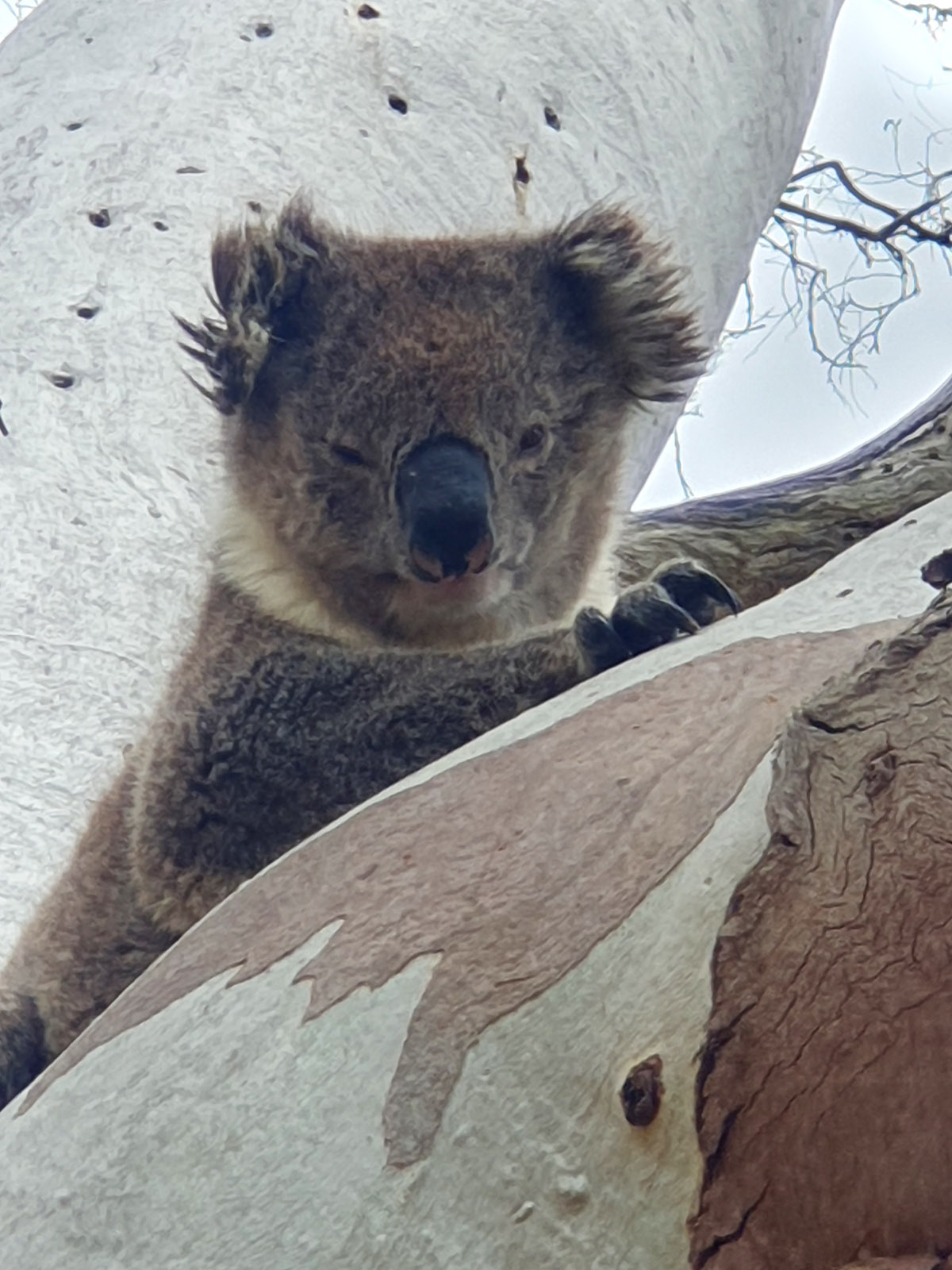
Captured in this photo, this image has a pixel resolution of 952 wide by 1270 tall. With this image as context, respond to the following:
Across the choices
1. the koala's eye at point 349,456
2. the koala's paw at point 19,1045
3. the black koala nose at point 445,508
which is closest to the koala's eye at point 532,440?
the black koala nose at point 445,508

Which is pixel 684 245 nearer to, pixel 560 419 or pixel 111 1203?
pixel 560 419

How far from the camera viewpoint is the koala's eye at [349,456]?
277cm

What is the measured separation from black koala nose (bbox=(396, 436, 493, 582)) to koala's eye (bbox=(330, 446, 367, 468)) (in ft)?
0.41

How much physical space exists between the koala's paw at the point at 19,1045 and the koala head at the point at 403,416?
0.82 meters

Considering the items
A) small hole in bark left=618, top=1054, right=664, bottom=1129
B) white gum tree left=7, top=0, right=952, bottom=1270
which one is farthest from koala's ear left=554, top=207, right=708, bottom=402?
small hole in bark left=618, top=1054, right=664, bottom=1129

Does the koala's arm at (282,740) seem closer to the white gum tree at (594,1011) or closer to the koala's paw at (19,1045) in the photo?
the koala's paw at (19,1045)

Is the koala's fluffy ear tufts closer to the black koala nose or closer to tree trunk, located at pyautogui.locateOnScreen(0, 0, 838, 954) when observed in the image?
tree trunk, located at pyautogui.locateOnScreen(0, 0, 838, 954)

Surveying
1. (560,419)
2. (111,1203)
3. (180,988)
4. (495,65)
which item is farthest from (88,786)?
(495,65)

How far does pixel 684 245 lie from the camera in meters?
3.66

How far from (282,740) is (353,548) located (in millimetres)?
375

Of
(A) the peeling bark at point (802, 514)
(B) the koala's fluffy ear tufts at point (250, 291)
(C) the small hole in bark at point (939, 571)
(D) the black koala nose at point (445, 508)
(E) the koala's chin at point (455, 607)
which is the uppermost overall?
(B) the koala's fluffy ear tufts at point (250, 291)

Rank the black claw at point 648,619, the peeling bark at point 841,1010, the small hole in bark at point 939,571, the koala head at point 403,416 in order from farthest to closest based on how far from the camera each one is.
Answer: the koala head at point 403,416, the black claw at point 648,619, the small hole in bark at point 939,571, the peeling bark at point 841,1010

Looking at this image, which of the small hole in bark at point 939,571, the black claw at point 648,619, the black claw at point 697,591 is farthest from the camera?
the black claw at point 697,591

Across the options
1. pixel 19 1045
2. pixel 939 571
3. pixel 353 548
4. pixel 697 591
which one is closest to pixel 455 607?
pixel 353 548
